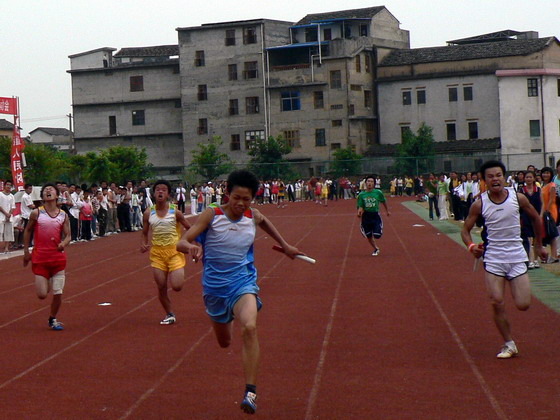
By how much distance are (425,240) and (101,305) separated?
42.5 feet

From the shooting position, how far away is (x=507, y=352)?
8875 millimetres

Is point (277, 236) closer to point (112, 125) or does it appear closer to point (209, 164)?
point (209, 164)

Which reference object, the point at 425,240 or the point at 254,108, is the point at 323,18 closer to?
the point at 254,108

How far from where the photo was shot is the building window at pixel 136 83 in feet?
271

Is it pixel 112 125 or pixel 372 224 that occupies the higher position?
pixel 112 125

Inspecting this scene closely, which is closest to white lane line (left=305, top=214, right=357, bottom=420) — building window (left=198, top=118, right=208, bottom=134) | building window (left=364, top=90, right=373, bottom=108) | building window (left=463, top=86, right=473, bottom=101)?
building window (left=463, top=86, right=473, bottom=101)

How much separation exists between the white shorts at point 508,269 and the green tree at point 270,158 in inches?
2333

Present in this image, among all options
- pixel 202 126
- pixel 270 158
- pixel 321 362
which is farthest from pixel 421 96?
pixel 321 362

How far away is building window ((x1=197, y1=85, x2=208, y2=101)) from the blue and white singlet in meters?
73.7

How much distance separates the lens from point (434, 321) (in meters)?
11.3

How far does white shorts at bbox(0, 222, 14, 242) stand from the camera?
960 inches

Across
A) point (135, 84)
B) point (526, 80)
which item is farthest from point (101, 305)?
point (135, 84)

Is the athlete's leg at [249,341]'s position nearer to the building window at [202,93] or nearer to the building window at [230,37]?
the building window at [230,37]

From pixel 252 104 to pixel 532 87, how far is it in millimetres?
22570
